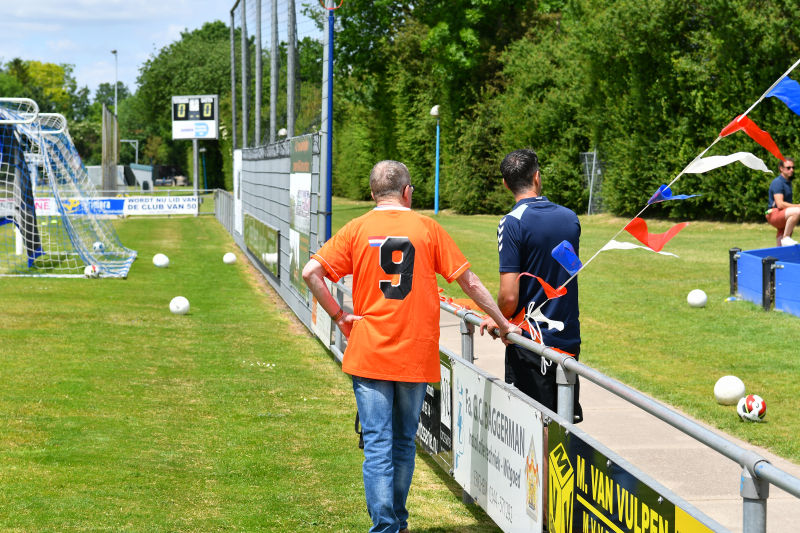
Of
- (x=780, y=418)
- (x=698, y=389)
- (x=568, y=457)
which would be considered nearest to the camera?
(x=568, y=457)

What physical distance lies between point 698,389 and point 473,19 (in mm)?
36288

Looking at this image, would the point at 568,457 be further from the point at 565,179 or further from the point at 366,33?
the point at 366,33

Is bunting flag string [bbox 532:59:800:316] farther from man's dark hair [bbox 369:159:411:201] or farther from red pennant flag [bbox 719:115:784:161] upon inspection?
man's dark hair [bbox 369:159:411:201]

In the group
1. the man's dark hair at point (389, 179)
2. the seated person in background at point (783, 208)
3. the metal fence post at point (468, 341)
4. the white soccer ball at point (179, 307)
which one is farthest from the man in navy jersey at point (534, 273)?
the seated person in background at point (783, 208)

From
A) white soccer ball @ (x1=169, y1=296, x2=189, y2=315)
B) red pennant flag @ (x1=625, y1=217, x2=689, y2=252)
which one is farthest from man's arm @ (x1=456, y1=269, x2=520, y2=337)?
white soccer ball @ (x1=169, y1=296, x2=189, y2=315)

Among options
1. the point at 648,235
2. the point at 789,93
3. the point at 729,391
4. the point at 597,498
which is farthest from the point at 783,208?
the point at 597,498

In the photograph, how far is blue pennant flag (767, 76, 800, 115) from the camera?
3.80 meters

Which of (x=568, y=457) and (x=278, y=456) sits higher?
(x=568, y=457)

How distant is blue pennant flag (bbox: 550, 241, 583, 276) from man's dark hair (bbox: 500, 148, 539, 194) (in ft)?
1.24

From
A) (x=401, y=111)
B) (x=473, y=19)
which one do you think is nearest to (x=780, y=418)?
(x=473, y=19)

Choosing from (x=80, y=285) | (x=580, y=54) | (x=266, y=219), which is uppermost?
(x=580, y=54)

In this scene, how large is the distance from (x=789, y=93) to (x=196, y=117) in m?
51.1

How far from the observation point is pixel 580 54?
34656 millimetres

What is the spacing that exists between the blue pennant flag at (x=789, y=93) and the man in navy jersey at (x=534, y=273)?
1122 millimetres
